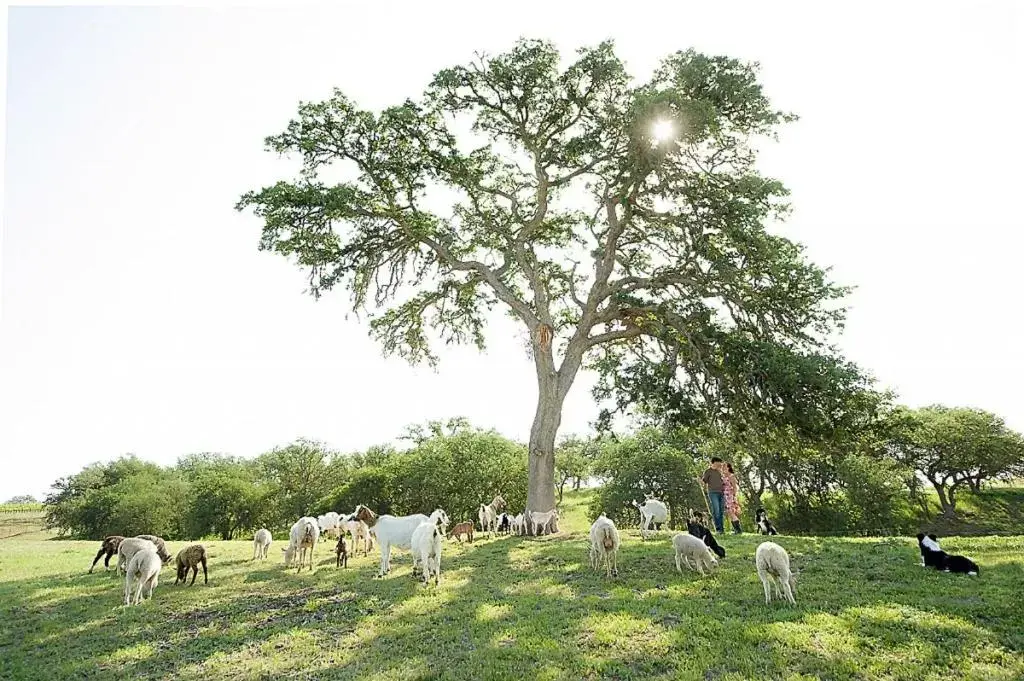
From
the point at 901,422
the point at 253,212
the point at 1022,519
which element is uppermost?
the point at 253,212

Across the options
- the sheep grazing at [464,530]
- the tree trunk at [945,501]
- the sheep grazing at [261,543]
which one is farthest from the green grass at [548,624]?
the tree trunk at [945,501]

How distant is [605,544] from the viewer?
11.5 metres

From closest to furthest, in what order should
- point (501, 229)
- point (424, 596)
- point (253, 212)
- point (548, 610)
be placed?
point (548, 610) → point (424, 596) → point (253, 212) → point (501, 229)

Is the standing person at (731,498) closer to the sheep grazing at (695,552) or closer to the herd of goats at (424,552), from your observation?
the herd of goats at (424,552)

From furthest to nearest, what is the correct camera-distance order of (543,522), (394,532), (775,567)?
(543,522), (394,532), (775,567)

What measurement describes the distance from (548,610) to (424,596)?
265cm

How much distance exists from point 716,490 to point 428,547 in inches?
415

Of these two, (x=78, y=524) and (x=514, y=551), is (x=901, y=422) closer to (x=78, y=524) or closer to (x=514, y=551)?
(x=514, y=551)

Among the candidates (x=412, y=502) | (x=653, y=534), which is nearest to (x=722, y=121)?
(x=653, y=534)

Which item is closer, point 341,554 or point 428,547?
point 428,547

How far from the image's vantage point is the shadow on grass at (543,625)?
21.9ft

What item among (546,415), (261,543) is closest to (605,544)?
(546,415)

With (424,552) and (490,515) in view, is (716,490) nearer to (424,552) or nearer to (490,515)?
(490,515)

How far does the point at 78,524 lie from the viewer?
132 feet
